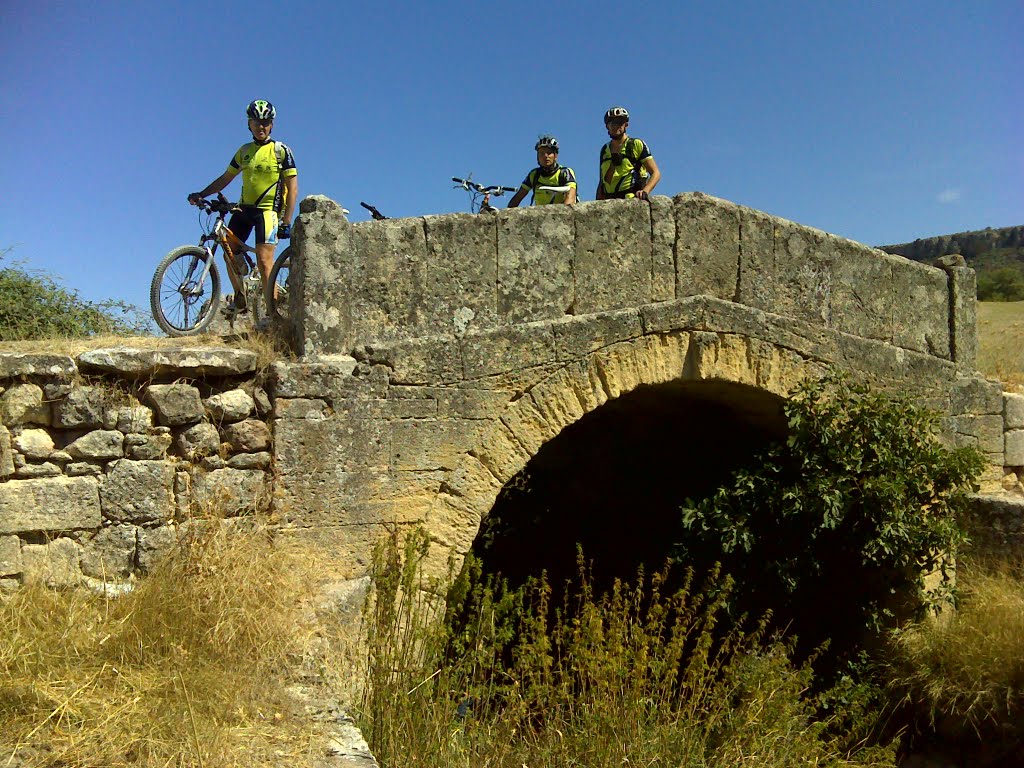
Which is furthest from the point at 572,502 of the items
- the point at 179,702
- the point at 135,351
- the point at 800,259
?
the point at 179,702

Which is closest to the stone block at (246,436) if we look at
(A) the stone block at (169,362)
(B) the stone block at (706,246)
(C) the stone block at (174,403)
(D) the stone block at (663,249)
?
(C) the stone block at (174,403)

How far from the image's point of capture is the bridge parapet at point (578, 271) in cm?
527

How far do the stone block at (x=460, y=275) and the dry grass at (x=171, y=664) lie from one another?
1.71 metres

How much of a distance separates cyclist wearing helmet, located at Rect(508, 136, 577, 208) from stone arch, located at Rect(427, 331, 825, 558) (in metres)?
1.81

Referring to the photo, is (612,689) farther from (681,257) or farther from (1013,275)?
(1013,275)

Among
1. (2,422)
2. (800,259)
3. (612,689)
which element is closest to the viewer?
(2,422)

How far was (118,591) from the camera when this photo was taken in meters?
4.43

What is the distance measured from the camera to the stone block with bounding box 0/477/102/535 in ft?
14.3

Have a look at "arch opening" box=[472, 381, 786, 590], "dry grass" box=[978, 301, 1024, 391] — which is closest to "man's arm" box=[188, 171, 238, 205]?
"arch opening" box=[472, 381, 786, 590]

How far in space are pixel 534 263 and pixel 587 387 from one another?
0.88m

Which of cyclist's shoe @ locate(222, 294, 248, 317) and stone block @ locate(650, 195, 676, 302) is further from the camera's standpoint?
cyclist's shoe @ locate(222, 294, 248, 317)

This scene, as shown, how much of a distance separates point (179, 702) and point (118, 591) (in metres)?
1.18

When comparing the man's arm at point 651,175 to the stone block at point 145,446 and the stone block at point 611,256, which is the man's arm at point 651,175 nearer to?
the stone block at point 611,256

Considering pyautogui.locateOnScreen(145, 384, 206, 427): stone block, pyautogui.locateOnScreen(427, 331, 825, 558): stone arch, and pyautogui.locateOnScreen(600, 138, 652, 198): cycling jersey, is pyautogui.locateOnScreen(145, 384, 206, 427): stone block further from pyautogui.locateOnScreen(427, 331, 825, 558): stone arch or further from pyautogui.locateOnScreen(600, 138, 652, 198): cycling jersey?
pyautogui.locateOnScreen(600, 138, 652, 198): cycling jersey
